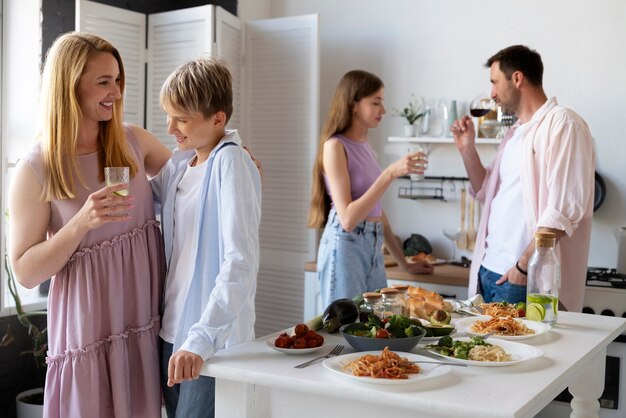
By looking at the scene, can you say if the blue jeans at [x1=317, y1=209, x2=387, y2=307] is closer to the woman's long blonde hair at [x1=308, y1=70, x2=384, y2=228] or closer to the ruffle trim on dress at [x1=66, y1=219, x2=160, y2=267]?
the woman's long blonde hair at [x1=308, y1=70, x2=384, y2=228]

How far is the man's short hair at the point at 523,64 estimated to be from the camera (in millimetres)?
3156

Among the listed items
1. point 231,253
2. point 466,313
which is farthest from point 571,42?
point 231,253

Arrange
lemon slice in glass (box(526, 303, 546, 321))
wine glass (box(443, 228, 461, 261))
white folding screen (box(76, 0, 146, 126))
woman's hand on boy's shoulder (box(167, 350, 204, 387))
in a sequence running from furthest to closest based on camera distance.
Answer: wine glass (box(443, 228, 461, 261)), white folding screen (box(76, 0, 146, 126)), lemon slice in glass (box(526, 303, 546, 321)), woman's hand on boy's shoulder (box(167, 350, 204, 387))

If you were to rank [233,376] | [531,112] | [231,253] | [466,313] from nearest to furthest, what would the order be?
1. [233,376]
2. [231,253]
3. [466,313]
4. [531,112]

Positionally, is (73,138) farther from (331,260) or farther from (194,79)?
(331,260)

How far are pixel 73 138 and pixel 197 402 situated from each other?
785 millimetres

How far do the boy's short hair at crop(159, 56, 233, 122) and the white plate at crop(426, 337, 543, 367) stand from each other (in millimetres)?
837

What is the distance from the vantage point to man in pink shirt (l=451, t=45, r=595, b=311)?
291 centimetres

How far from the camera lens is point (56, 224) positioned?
2.09 m

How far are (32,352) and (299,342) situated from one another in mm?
2405

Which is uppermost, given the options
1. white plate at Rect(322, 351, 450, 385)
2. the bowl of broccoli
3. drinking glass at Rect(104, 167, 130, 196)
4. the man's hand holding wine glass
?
the man's hand holding wine glass

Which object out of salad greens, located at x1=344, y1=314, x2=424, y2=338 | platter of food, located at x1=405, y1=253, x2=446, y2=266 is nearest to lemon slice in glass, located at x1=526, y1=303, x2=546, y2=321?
salad greens, located at x1=344, y1=314, x2=424, y2=338

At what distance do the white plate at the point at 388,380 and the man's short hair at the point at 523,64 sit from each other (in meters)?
1.81

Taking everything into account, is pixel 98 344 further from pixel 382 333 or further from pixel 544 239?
pixel 544 239
